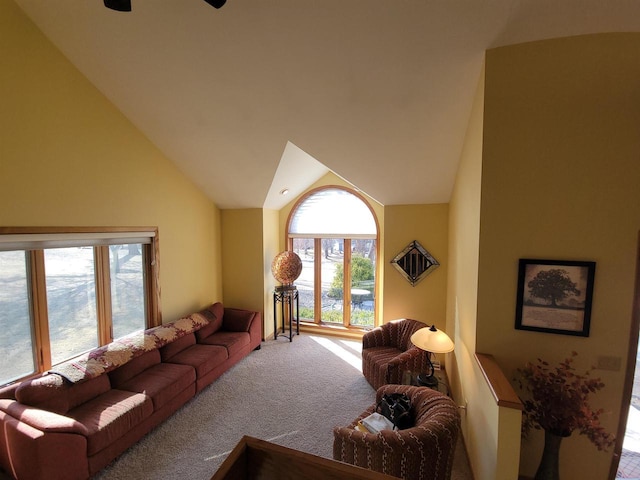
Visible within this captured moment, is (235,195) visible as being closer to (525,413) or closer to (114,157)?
(114,157)

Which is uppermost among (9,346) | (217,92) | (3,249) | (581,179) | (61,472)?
(217,92)

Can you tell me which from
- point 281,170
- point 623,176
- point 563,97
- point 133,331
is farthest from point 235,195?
point 623,176

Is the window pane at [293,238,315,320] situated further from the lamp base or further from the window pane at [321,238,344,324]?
the lamp base

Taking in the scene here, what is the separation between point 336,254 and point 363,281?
0.69 meters

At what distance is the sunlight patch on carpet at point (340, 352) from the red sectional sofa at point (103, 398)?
4.91ft

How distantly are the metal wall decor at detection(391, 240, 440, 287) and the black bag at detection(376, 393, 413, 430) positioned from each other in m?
2.15

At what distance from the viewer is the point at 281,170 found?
160 inches

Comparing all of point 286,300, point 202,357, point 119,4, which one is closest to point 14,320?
point 202,357

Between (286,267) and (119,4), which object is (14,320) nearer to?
(119,4)

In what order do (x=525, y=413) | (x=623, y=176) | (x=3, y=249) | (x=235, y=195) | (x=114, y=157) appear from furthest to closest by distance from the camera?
1. (x=235, y=195)
2. (x=114, y=157)
3. (x=3, y=249)
4. (x=525, y=413)
5. (x=623, y=176)

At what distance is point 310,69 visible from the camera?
259cm

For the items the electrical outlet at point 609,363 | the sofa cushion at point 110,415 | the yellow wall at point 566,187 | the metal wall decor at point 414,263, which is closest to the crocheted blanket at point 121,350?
the sofa cushion at point 110,415

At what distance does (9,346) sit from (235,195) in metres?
3.04

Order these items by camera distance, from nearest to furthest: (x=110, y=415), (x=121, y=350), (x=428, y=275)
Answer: (x=110, y=415)
(x=121, y=350)
(x=428, y=275)
